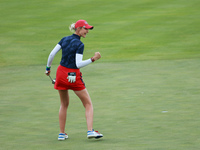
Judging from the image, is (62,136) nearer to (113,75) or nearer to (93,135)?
(93,135)

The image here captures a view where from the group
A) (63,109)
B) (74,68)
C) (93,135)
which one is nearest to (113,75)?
(63,109)

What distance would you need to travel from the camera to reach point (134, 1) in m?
23.8

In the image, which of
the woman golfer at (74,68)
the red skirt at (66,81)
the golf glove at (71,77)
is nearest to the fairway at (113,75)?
the woman golfer at (74,68)

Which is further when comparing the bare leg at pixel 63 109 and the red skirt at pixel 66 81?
the bare leg at pixel 63 109

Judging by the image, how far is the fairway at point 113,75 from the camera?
688cm

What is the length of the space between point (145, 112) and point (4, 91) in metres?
3.92

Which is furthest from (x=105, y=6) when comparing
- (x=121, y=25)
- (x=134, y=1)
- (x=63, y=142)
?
(x=63, y=142)

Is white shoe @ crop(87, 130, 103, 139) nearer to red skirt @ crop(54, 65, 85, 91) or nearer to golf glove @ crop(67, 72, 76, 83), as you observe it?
→ red skirt @ crop(54, 65, 85, 91)

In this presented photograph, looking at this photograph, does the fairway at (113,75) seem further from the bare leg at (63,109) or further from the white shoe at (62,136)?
the bare leg at (63,109)

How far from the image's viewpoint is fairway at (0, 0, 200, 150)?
6879 mm

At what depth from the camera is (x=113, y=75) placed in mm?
11859

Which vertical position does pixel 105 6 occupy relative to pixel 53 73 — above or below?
above

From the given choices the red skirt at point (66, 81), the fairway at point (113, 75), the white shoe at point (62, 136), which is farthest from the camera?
the fairway at point (113, 75)

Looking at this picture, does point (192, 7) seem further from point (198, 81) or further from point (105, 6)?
point (198, 81)
